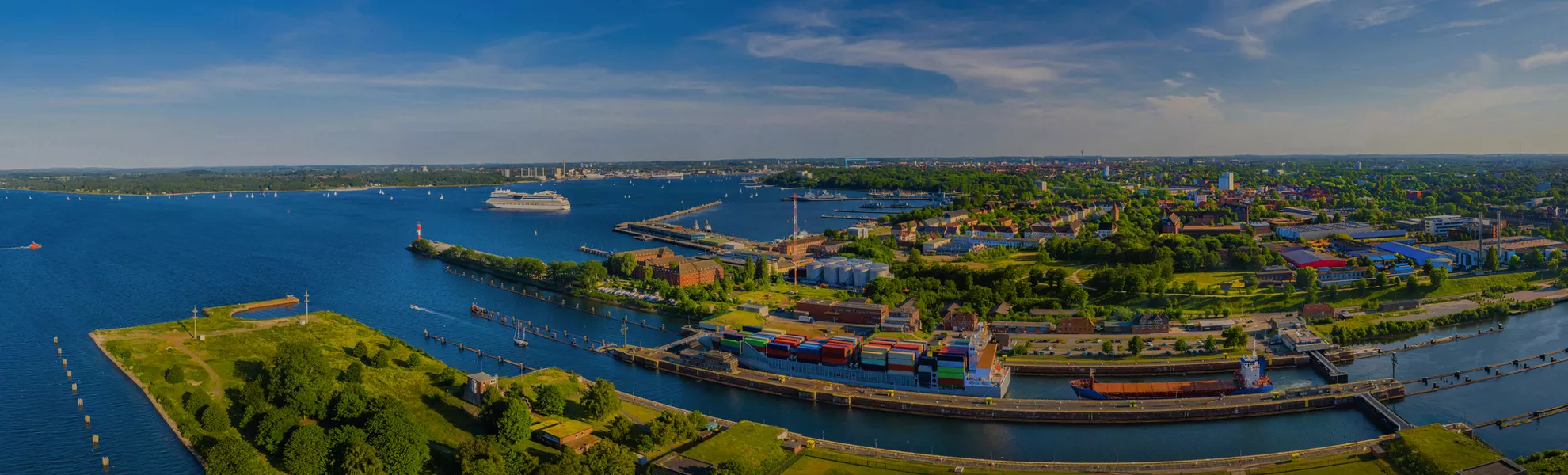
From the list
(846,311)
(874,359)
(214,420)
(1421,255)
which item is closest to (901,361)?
(874,359)

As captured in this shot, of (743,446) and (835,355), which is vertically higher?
(835,355)

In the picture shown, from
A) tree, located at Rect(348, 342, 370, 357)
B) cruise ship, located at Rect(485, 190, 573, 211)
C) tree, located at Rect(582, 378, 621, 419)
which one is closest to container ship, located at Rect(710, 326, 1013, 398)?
tree, located at Rect(582, 378, 621, 419)

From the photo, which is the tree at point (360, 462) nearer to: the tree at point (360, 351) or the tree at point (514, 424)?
the tree at point (514, 424)

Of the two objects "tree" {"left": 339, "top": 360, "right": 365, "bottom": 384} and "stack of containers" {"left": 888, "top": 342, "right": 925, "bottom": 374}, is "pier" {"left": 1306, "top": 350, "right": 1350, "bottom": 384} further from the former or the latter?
"tree" {"left": 339, "top": 360, "right": 365, "bottom": 384}

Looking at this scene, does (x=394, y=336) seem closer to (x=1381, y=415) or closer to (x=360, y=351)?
(x=360, y=351)

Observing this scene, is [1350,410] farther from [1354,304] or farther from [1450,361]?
[1354,304]

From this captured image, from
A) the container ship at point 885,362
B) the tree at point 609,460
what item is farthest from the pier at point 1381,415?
the tree at point 609,460

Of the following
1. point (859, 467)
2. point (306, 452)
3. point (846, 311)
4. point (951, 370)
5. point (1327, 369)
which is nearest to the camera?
point (306, 452)
